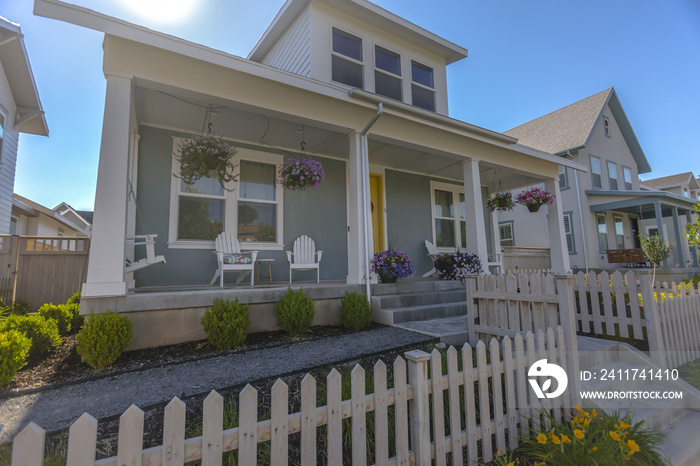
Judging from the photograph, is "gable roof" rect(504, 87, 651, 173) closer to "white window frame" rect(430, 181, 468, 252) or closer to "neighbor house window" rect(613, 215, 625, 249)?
"neighbor house window" rect(613, 215, 625, 249)

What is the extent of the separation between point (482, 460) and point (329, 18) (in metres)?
7.41

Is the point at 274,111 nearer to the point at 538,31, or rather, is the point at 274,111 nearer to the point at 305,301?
the point at 305,301

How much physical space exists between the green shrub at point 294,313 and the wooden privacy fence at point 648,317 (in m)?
3.17

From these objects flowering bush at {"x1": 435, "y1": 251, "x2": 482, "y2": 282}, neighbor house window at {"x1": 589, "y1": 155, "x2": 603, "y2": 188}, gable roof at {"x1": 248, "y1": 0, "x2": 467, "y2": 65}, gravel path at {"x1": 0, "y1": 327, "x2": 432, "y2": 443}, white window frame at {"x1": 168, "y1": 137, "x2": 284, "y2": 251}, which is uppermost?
gable roof at {"x1": 248, "y1": 0, "x2": 467, "y2": 65}

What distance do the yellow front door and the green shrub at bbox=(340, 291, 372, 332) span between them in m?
3.00

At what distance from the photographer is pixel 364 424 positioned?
1556 mm

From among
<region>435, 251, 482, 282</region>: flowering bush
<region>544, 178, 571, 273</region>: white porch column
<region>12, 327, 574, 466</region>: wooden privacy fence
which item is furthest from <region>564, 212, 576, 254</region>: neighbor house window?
<region>12, 327, 574, 466</region>: wooden privacy fence

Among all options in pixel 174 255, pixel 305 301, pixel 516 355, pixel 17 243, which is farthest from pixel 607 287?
pixel 17 243

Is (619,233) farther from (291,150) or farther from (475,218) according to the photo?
(291,150)

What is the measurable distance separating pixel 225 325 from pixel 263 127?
3465mm

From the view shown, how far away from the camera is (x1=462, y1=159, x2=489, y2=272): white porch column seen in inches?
247

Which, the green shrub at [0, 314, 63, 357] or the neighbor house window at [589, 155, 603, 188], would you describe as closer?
the green shrub at [0, 314, 63, 357]

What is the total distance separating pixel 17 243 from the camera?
18.2 ft

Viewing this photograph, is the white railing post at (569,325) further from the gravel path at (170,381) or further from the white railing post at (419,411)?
the white railing post at (419,411)
